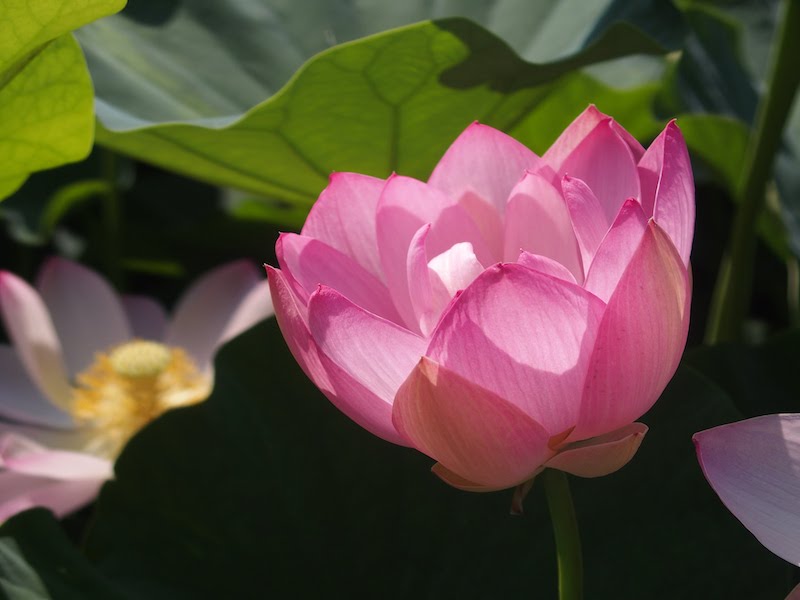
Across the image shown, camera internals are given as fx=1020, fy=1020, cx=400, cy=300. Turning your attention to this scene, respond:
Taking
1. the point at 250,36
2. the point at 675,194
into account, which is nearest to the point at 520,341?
the point at 675,194

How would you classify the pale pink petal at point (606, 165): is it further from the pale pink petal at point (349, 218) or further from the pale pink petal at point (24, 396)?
A: the pale pink petal at point (24, 396)

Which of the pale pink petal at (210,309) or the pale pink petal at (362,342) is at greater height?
the pale pink petal at (362,342)

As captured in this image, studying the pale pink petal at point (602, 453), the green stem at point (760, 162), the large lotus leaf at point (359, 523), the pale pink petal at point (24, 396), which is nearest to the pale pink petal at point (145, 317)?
the pale pink petal at point (24, 396)

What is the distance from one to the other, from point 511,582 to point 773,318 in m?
0.94

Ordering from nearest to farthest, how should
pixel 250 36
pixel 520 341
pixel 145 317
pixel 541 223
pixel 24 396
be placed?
pixel 520 341, pixel 541 223, pixel 250 36, pixel 24 396, pixel 145 317

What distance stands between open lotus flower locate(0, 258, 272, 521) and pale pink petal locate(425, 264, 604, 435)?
58cm

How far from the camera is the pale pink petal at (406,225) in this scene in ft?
1.63

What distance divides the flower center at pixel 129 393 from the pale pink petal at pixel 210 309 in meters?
0.04

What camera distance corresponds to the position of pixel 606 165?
1.66ft

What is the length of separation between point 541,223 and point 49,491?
19.1 inches

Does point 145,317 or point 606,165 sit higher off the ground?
point 606,165

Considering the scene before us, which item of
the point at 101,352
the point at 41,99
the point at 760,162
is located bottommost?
the point at 101,352

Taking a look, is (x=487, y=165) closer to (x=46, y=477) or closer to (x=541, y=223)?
(x=541, y=223)

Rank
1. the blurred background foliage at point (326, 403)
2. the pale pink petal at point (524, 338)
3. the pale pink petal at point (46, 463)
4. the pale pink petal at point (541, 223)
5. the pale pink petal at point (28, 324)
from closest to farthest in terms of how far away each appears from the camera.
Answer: the pale pink petal at point (524, 338) < the pale pink petal at point (541, 223) < the blurred background foliage at point (326, 403) < the pale pink petal at point (46, 463) < the pale pink petal at point (28, 324)
